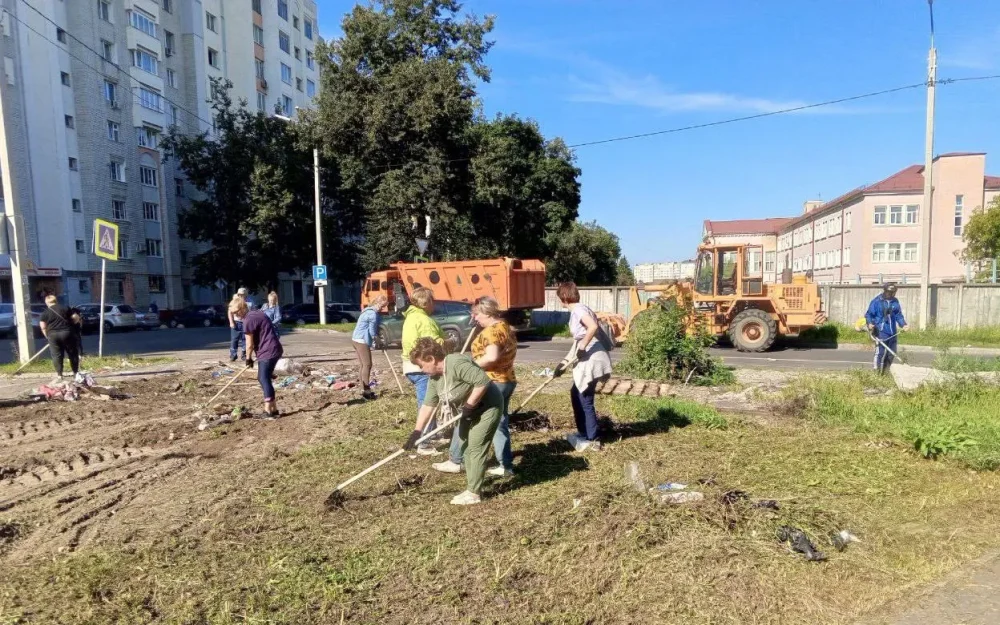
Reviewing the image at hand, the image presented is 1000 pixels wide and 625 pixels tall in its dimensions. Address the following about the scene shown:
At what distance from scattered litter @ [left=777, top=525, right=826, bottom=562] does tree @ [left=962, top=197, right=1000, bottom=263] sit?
35767 mm

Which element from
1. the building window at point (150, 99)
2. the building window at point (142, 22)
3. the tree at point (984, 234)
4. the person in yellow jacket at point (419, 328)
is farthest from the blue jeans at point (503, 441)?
the building window at point (142, 22)

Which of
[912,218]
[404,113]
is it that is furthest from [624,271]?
[404,113]

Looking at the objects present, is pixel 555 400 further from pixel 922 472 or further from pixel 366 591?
pixel 366 591

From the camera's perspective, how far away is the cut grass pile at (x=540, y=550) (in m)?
3.26

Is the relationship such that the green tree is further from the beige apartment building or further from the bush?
the beige apartment building

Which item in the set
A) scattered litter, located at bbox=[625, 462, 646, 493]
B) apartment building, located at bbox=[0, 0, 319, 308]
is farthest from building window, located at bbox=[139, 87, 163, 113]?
scattered litter, located at bbox=[625, 462, 646, 493]

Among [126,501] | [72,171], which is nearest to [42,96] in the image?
[72,171]

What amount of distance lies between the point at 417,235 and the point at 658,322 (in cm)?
1789

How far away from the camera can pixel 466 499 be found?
4.70m

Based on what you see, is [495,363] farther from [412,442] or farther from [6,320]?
[6,320]

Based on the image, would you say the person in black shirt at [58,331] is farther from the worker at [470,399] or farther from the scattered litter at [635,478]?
the scattered litter at [635,478]

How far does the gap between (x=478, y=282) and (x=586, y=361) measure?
1369 centimetres

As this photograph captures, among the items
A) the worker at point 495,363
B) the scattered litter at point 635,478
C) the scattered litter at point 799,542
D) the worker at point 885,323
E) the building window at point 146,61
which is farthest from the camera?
the building window at point 146,61

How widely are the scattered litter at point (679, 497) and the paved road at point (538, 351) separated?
336 inches
